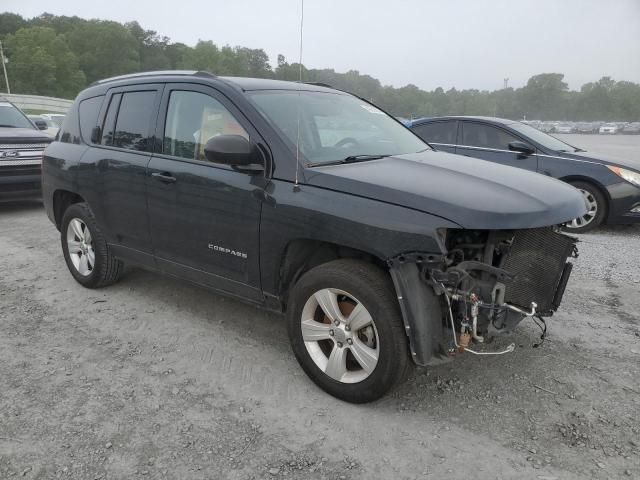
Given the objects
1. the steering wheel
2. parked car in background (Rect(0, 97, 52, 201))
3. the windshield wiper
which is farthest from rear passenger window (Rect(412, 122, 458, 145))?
parked car in background (Rect(0, 97, 52, 201))

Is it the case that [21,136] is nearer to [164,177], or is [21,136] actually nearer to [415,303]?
[164,177]

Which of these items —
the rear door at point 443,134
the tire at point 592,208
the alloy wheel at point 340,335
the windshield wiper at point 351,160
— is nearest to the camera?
the alloy wheel at point 340,335

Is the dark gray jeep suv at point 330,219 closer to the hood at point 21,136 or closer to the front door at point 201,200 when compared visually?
the front door at point 201,200

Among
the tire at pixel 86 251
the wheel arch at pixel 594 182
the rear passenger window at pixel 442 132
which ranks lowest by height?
Answer: the tire at pixel 86 251

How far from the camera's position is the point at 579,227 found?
7176 mm

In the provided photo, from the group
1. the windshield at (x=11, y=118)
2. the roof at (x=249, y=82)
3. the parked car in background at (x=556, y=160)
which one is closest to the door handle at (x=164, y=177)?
the roof at (x=249, y=82)

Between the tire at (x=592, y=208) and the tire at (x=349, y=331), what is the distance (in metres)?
5.25

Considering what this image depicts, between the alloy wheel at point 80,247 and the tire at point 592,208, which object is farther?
the tire at point 592,208

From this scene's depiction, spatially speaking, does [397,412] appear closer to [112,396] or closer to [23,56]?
[112,396]

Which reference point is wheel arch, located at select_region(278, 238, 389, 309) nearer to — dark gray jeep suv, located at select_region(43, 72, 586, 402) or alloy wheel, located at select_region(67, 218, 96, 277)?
dark gray jeep suv, located at select_region(43, 72, 586, 402)

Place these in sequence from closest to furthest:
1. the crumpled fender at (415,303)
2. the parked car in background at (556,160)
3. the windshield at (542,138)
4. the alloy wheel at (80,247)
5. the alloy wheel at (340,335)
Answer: the crumpled fender at (415,303) < the alloy wheel at (340,335) < the alloy wheel at (80,247) < the parked car in background at (556,160) < the windshield at (542,138)

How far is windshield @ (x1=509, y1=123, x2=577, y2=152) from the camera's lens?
752 centimetres

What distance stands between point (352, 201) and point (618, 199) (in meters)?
5.63

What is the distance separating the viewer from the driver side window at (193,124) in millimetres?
3377
